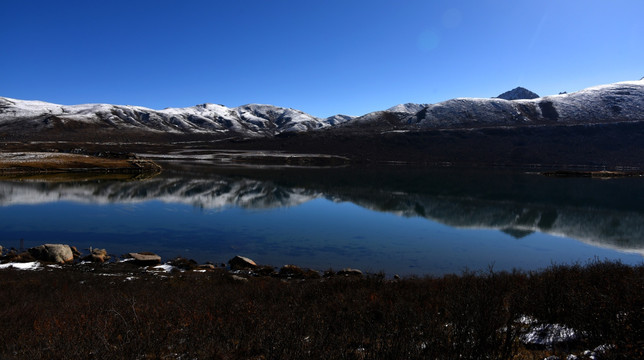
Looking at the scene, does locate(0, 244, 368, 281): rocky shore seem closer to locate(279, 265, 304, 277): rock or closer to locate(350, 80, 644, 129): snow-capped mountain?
locate(279, 265, 304, 277): rock

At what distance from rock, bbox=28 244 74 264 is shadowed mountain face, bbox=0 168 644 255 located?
18.6 metres

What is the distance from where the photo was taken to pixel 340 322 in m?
7.79

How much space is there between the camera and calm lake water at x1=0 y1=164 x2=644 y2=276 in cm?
2075

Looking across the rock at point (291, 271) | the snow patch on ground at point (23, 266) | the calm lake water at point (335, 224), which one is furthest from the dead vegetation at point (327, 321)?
the calm lake water at point (335, 224)

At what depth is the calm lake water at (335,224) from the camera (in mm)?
20750

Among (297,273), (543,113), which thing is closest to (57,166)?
(297,273)

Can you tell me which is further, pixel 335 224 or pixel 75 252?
pixel 335 224

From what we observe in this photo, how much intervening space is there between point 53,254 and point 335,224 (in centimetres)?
1900

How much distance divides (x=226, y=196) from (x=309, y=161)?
7240 cm

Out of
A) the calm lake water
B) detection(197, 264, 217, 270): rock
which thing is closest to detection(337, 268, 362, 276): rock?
the calm lake water

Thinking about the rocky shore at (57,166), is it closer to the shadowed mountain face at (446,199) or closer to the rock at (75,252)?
the shadowed mountain face at (446,199)

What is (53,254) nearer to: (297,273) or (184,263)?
(184,263)

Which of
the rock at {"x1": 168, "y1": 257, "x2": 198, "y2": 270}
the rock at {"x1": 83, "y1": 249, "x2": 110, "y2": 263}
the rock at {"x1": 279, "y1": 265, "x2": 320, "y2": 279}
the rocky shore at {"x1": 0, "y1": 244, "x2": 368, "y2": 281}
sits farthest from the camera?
the rock at {"x1": 83, "y1": 249, "x2": 110, "y2": 263}

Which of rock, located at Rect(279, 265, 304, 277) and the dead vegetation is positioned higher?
the dead vegetation
